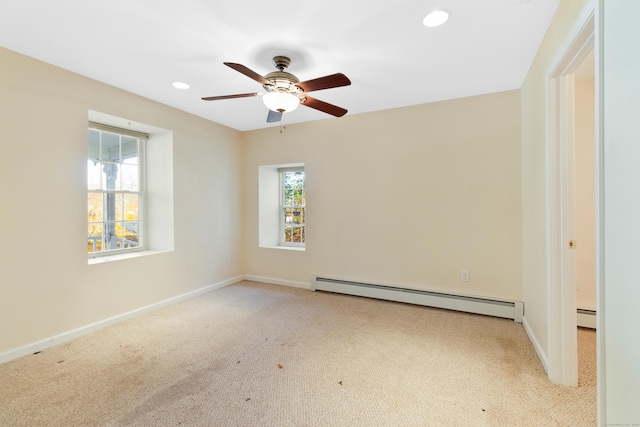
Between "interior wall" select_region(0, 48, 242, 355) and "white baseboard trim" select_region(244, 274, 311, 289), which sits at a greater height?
"interior wall" select_region(0, 48, 242, 355)

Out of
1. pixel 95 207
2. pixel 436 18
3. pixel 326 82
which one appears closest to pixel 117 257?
pixel 95 207

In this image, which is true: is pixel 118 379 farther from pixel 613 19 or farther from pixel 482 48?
pixel 482 48

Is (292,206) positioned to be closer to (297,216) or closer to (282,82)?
(297,216)

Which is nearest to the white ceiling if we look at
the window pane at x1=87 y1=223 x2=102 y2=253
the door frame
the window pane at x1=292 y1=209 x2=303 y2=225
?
the door frame

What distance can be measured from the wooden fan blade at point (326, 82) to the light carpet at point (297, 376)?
2.09 m

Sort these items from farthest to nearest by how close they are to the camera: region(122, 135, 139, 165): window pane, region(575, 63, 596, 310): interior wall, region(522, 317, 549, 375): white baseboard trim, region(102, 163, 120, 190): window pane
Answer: region(122, 135, 139, 165): window pane < region(102, 163, 120, 190): window pane < region(575, 63, 596, 310): interior wall < region(522, 317, 549, 375): white baseboard trim

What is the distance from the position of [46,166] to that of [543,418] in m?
4.10

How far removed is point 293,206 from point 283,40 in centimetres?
291

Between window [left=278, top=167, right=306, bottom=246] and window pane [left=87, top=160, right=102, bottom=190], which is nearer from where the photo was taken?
window pane [left=87, top=160, right=102, bottom=190]

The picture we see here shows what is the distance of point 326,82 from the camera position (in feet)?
6.32

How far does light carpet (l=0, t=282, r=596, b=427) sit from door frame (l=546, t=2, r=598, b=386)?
225 mm

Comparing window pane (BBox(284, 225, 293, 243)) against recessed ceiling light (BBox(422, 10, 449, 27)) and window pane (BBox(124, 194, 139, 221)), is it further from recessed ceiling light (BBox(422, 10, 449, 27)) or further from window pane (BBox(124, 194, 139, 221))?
recessed ceiling light (BBox(422, 10, 449, 27))

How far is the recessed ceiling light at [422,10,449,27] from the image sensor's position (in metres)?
1.78

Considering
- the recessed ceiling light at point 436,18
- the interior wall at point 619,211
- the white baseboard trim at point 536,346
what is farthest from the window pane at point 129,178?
the white baseboard trim at point 536,346
